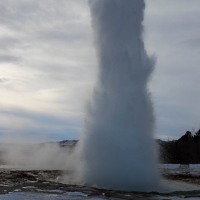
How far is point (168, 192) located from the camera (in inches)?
786

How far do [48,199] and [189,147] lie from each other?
6483 cm

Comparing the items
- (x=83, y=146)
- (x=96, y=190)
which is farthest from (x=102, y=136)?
(x=96, y=190)

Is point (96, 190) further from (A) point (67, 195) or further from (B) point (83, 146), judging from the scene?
(B) point (83, 146)

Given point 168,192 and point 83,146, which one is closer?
point 168,192

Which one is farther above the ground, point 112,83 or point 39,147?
point 39,147

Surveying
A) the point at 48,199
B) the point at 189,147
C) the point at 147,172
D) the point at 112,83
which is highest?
the point at 189,147

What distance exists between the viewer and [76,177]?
80.2 ft

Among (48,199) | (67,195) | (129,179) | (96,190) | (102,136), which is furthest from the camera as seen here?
(102,136)

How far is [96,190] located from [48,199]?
3850 millimetres

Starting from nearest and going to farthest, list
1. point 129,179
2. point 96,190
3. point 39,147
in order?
point 96,190 < point 129,179 < point 39,147

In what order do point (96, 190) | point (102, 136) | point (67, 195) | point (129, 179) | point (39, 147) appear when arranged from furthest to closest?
point (39, 147)
point (102, 136)
point (129, 179)
point (96, 190)
point (67, 195)

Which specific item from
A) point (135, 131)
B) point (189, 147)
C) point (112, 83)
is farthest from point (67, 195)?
point (189, 147)

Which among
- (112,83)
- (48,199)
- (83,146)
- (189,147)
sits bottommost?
(48,199)

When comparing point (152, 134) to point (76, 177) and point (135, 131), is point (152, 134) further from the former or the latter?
point (76, 177)
